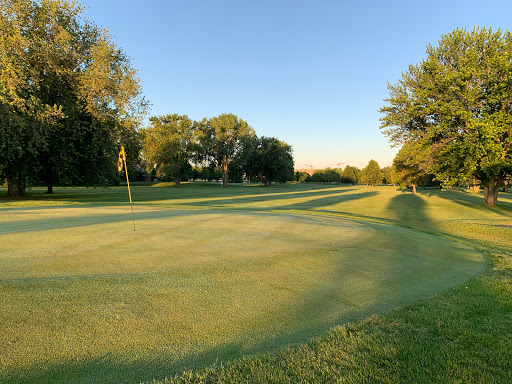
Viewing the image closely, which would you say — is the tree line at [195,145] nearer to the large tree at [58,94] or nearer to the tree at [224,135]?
the tree at [224,135]

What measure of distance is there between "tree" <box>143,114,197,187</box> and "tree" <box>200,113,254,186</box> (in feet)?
11.7

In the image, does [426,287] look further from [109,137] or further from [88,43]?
[88,43]

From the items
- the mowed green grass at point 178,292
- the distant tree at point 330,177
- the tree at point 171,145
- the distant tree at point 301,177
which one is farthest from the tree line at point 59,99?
the distant tree at point 330,177

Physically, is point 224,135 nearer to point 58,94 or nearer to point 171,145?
point 171,145

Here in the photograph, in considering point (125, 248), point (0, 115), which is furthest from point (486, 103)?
point (0, 115)

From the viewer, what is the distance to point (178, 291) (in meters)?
4.82

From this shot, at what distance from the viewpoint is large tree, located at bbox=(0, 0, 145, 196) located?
20.3m

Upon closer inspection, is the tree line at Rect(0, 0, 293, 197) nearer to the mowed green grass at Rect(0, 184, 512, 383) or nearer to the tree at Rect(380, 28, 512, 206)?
the mowed green grass at Rect(0, 184, 512, 383)

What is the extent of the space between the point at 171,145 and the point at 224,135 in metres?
14.9

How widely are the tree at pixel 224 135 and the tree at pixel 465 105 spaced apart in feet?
172

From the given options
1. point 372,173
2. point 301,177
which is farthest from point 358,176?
point 372,173

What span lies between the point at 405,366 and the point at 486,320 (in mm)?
2235

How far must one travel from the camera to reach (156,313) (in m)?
4.03

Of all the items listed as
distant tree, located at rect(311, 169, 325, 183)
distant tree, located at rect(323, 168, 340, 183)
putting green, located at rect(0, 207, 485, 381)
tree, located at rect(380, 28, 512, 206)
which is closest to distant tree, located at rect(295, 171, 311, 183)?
distant tree, located at rect(311, 169, 325, 183)
